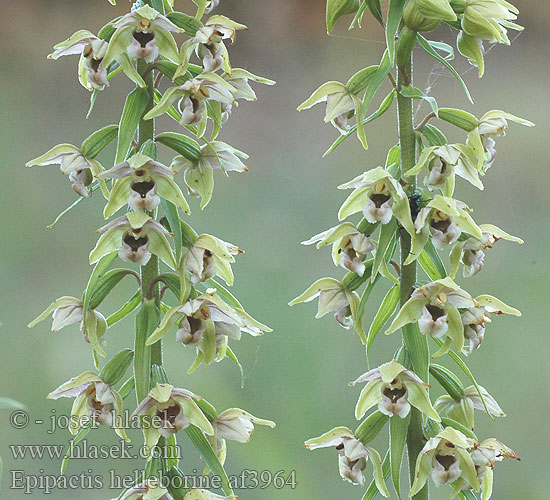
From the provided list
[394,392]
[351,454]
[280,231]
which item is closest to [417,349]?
[394,392]

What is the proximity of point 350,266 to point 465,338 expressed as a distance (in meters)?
0.21

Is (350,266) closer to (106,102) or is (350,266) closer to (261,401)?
(261,401)

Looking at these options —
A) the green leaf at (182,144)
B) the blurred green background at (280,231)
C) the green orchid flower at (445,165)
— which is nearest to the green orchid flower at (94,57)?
the green leaf at (182,144)

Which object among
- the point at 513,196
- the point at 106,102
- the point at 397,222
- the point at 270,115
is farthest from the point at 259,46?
the point at 397,222

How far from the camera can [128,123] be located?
125 cm

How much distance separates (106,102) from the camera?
340 cm

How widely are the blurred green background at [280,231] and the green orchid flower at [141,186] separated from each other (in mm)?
1374

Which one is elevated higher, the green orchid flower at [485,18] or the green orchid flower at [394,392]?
Answer: the green orchid flower at [485,18]

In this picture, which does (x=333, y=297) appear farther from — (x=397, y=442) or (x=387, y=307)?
(x=397, y=442)

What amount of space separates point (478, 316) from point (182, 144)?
532 millimetres

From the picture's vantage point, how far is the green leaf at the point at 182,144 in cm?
132

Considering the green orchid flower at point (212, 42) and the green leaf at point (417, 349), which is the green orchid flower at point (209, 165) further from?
the green leaf at point (417, 349)

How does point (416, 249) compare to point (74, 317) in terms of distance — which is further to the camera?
point (74, 317)

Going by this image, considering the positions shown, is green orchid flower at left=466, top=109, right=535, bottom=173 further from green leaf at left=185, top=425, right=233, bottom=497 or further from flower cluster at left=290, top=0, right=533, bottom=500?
green leaf at left=185, top=425, right=233, bottom=497
